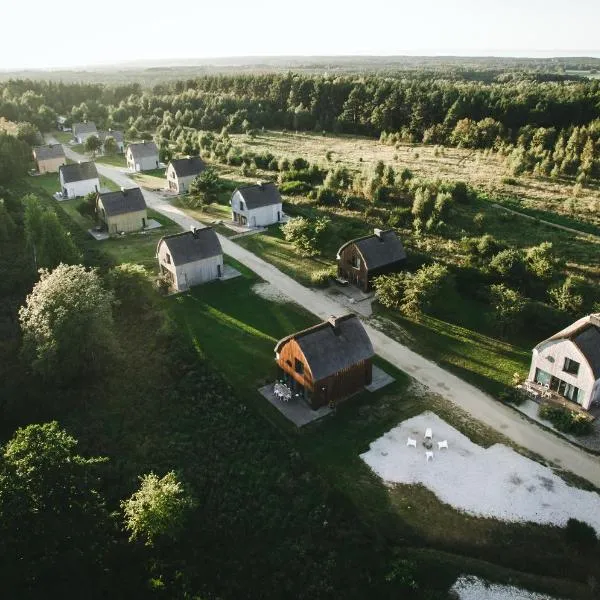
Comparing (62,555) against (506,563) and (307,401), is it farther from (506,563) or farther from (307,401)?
(506,563)

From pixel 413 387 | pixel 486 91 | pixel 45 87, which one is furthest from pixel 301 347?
pixel 45 87

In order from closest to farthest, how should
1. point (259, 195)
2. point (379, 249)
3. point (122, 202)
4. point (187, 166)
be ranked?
point (379, 249) < point (122, 202) < point (259, 195) < point (187, 166)

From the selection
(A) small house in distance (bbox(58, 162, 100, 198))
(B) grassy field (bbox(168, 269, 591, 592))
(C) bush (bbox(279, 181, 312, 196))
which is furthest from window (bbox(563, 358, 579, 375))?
(A) small house in distance (bbox(58, 162, 100, 198))

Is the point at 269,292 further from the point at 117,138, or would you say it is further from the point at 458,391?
the point at 117,138

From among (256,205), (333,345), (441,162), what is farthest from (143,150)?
(333,345)

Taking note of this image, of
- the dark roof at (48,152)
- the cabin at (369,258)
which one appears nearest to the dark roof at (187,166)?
the dark roof at (48,152)
